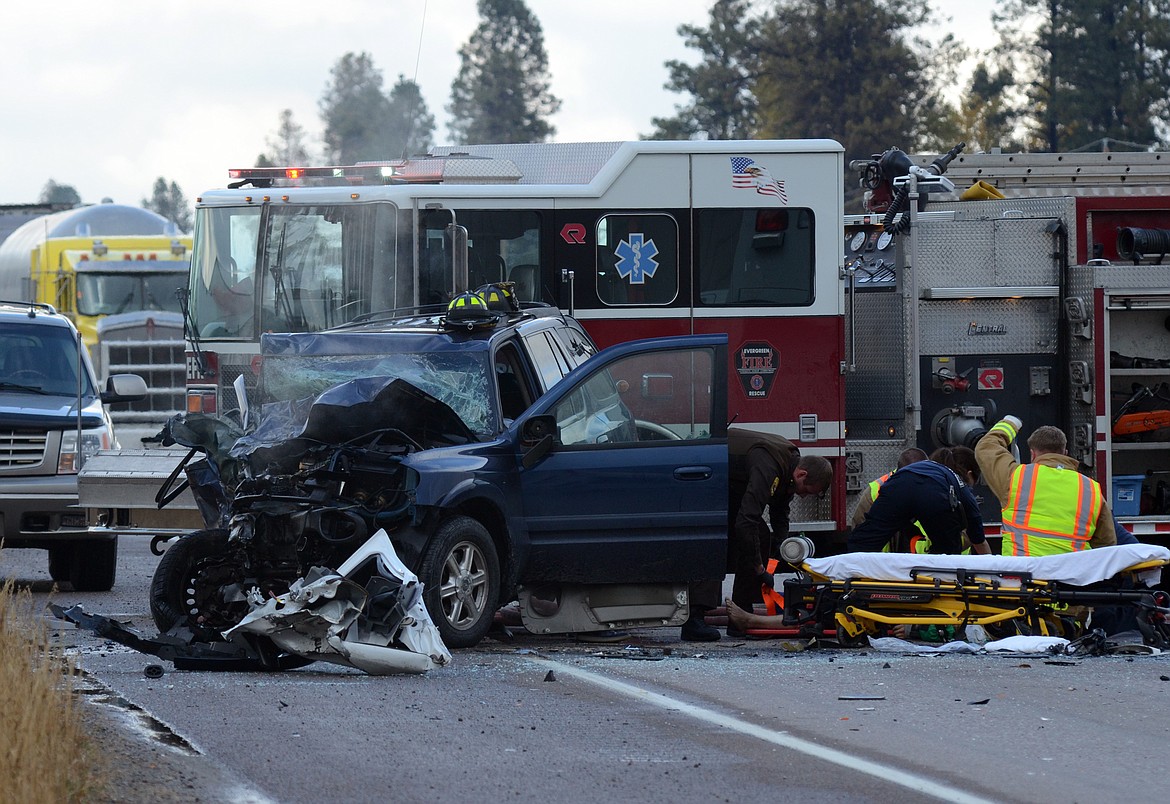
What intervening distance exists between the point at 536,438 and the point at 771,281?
3864 mm

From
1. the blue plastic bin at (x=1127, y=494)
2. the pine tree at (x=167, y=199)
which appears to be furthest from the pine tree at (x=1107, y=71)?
the pine tree at (x=167, y=199)

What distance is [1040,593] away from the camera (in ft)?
32.2

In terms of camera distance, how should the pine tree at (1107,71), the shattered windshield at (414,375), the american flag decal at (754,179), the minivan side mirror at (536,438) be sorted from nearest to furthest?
the minivan side mirror at (536,438)
the shattered windshield at (414,375)
the american flag decal at (754,179)
the pine tree at (1107,71)

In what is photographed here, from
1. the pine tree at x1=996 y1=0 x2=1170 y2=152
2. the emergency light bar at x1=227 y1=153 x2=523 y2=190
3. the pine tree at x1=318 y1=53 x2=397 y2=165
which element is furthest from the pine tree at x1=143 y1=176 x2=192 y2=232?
the emergency light bar at x1=227 y1=153 x2=523 y2=190

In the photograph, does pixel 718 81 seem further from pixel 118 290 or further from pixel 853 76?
pixel 118 290

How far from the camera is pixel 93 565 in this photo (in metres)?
13.6

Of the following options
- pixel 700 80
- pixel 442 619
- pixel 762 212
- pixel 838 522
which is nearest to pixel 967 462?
pixel 838 522

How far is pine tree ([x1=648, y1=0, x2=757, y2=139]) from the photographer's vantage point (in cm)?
6141

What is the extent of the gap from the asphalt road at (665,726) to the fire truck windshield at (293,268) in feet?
12.0

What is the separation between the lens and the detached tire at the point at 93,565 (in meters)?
13.5

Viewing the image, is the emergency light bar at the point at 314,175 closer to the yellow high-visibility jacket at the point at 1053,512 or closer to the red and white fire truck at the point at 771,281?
the red and white fire truck at the point at 771,281

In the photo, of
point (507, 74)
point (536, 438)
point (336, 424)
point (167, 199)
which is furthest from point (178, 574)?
point (167, 199)

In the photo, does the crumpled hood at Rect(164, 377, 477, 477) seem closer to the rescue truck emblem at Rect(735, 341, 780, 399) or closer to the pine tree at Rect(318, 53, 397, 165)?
the rescue truck emblem at Rect(735, 341, 780, 399)

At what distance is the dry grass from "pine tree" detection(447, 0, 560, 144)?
8107cm
